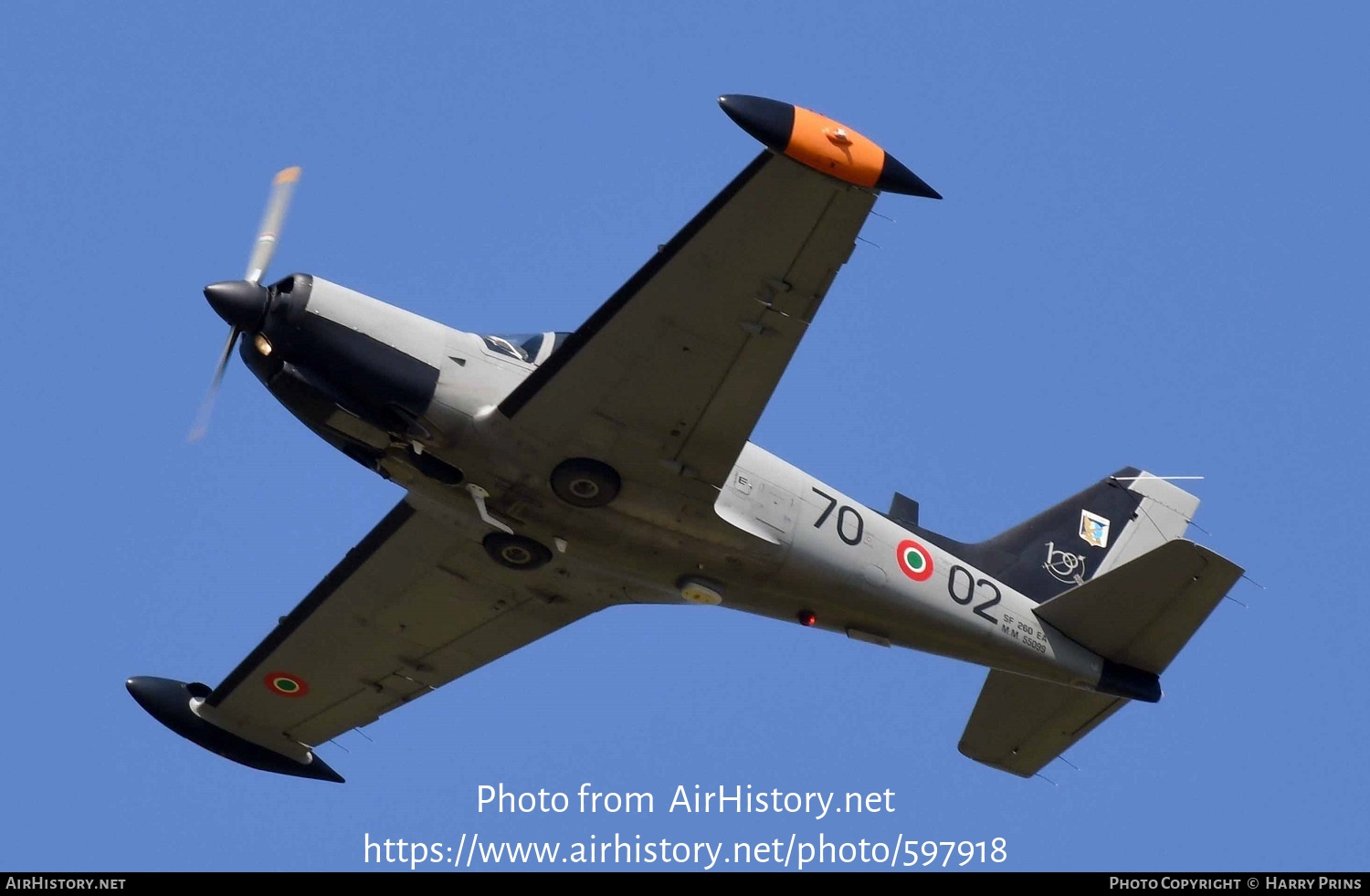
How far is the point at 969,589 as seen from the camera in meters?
24.2

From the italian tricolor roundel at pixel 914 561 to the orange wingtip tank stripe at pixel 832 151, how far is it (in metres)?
5.91

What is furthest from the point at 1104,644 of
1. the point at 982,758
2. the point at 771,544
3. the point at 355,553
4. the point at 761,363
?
the point at 355,553

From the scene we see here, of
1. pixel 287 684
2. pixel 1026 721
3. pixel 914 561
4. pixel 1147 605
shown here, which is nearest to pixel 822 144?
pixel 914 561

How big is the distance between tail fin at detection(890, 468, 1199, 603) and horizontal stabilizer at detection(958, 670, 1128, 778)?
1.43 m

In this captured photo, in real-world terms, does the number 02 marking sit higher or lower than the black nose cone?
lower

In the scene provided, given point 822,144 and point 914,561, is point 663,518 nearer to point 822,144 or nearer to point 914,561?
point 914,561

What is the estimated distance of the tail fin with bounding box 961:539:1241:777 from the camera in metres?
23.6

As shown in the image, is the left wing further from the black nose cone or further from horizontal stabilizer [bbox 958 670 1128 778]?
horizontal stabilizer [bbox 958 670 1128 778]

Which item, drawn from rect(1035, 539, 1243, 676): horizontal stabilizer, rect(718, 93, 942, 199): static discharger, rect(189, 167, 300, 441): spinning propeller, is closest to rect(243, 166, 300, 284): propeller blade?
rect(189, 167, 300, 441): spinning propeller

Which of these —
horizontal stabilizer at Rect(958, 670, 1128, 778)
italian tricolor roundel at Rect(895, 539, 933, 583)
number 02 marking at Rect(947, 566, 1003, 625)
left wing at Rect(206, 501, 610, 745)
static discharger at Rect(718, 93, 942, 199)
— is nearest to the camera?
static discharger at Rect(718, 93, 942, 199)

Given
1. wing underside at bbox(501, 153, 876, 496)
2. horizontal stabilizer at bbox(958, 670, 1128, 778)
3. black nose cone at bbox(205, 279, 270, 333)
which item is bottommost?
horizontal stabilizer at bbox(958, 670, 1128, 778)

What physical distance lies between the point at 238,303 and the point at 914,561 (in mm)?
9342

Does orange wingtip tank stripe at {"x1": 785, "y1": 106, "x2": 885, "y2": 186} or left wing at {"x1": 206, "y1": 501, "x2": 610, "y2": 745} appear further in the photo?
left wing at {"x1": 206, "y1": 501, "x2": 610, "y2": 745}

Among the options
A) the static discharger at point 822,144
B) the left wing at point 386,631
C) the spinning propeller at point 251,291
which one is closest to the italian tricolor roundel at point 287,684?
the left wing at point 386,631
